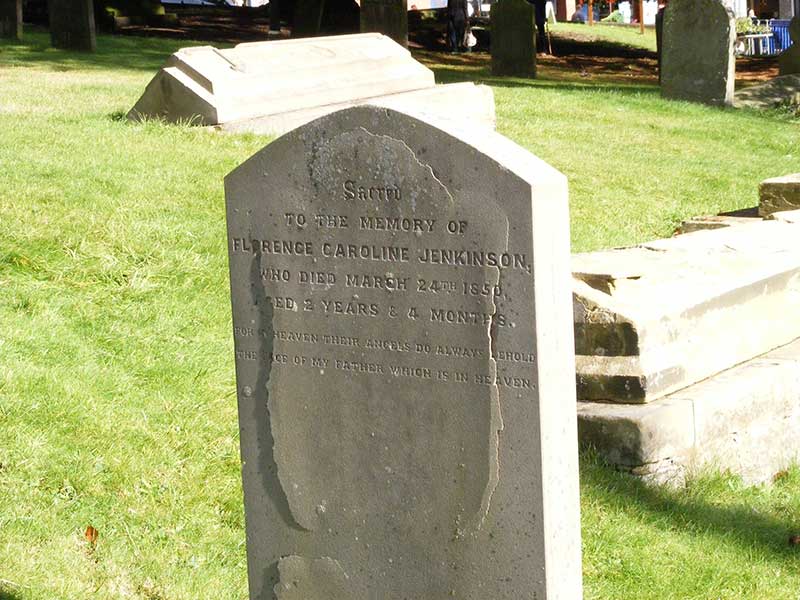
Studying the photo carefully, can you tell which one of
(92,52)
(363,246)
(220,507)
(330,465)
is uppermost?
(92,52)

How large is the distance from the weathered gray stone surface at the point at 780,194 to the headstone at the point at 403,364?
242 inches

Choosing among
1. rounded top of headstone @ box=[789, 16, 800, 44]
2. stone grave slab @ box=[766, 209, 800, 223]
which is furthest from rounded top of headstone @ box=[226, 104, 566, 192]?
rounded top of headstone @ box=[789, 16, 800, 44]

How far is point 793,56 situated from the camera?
19797mm

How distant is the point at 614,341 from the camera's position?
5.50 m

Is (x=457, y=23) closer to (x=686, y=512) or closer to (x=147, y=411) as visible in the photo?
(x=147, y=411)

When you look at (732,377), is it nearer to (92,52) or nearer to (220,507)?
(220,507)

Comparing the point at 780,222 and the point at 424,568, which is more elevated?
the point at 780,222

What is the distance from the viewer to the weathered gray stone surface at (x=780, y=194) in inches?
367

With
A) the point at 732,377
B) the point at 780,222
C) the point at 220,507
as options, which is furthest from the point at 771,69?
the point at 220,507

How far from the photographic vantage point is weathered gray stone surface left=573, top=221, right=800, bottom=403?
5484 mm

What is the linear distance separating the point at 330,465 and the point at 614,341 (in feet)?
6.30

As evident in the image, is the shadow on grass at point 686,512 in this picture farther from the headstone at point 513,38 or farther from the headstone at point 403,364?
the headstone at point 513,38

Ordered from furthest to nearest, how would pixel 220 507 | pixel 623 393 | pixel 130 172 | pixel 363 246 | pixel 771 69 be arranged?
pixel 771 69 → pixel 130 172 → pixel 623 393 → pixel 220 507 → pixel 363 246

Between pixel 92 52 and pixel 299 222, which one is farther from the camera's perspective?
pixel 92 52
